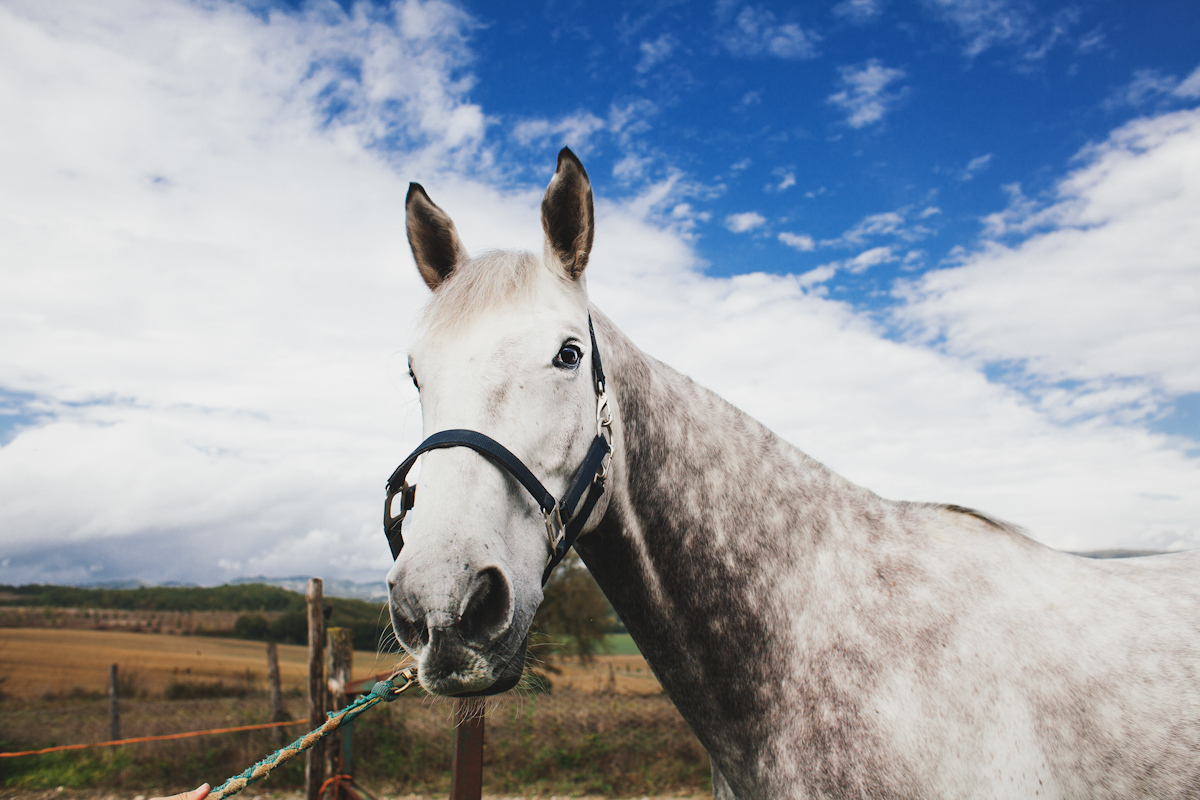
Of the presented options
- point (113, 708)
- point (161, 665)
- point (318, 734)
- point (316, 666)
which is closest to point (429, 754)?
point (316, 666)

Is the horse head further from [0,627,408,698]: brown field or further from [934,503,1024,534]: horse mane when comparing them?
[0,627,408,698]: brown field

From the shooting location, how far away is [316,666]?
5.54 m

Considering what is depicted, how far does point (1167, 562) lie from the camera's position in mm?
2307

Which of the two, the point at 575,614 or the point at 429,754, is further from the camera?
the point at 575,614

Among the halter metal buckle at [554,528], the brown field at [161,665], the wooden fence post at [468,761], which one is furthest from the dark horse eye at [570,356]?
the brown field at [161,665]

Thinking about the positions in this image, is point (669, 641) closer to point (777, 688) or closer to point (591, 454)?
point (777, 688)

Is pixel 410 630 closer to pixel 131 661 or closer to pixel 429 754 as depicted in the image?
pixel 429 754

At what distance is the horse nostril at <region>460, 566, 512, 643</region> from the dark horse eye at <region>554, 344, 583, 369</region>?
65cm

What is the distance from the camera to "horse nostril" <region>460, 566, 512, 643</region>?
126cm

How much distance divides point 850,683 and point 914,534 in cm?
60

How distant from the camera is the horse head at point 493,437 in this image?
49.0 inches

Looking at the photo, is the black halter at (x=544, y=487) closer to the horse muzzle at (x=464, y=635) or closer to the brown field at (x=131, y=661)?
the horse muzzle at (x=464, y=635)

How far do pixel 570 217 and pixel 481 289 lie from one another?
0.42m

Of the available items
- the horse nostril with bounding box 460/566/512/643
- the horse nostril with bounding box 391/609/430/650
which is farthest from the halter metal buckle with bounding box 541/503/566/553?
the horse nostril with bounding box 391/609/430/650
